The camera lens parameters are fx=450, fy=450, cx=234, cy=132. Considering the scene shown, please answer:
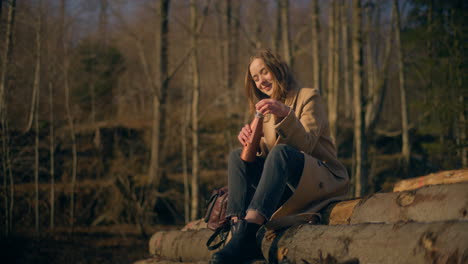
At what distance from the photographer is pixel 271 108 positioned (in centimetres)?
325

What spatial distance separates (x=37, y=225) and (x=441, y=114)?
25.4ft

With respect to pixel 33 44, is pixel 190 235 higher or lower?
lower

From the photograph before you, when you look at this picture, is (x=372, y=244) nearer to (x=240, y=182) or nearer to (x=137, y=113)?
(x=240, y=182)

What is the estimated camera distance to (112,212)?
9.74 metres

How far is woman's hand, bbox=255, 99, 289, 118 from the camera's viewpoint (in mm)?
3230

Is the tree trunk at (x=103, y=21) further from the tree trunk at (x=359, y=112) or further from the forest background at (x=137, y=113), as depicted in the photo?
the tree trunk at (x=359, y=112)

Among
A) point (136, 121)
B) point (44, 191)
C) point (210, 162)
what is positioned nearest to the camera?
point (44, 191)

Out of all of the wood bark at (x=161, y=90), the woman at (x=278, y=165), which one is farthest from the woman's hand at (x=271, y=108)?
the wood bark at (x=161, y=90)

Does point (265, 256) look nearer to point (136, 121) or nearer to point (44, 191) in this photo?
point (44, 191)

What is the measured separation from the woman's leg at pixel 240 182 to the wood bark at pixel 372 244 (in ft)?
1.00

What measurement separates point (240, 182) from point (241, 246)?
0.56 meters

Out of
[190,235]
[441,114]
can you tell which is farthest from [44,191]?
[441,114]

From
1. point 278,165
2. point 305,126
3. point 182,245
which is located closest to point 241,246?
point 278,165

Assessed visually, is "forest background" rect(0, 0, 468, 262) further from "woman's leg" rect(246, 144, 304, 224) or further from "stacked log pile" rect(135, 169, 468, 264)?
"woman's leg" rect(246, 144, 304, 224)
